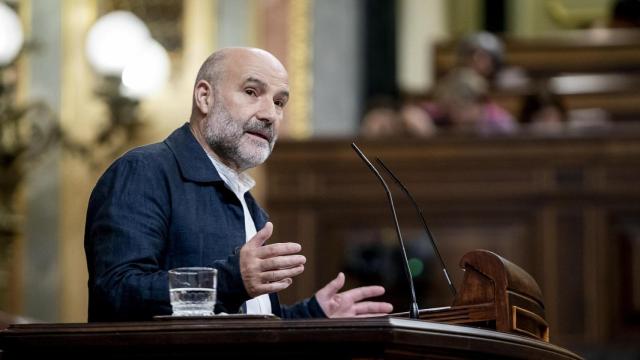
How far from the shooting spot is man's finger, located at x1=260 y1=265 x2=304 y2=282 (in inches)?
106

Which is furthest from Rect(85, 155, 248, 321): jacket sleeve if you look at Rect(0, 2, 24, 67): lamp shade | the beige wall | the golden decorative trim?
the beige wall

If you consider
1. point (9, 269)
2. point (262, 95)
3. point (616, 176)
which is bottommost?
point (9, 269)

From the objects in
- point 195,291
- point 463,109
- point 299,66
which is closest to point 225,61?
point 195,291

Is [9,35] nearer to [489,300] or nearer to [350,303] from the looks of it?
[350,303]

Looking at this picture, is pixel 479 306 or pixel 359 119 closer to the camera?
pixel 479 306

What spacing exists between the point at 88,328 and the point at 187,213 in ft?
2.04

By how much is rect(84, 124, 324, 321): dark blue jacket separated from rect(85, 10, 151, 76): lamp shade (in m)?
6.39

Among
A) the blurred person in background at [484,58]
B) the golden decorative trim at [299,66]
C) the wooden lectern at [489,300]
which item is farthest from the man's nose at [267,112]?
the golden decorative trim at [299,66]

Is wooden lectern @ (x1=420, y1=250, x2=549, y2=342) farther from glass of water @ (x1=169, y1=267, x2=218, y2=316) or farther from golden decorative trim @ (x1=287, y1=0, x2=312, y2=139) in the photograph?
golden decorative trim @ (x1=287, y1=0, x2=312, y2=139)

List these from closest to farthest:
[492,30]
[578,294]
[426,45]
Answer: [578,294]
[426,45]
[492,30]

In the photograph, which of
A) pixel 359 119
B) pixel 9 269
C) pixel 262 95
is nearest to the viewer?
pixel 262 95

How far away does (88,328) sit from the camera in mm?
2572

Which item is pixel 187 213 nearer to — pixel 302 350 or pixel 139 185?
pixel 139 185

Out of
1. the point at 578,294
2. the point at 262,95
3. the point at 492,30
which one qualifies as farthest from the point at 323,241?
the point at 492,30
